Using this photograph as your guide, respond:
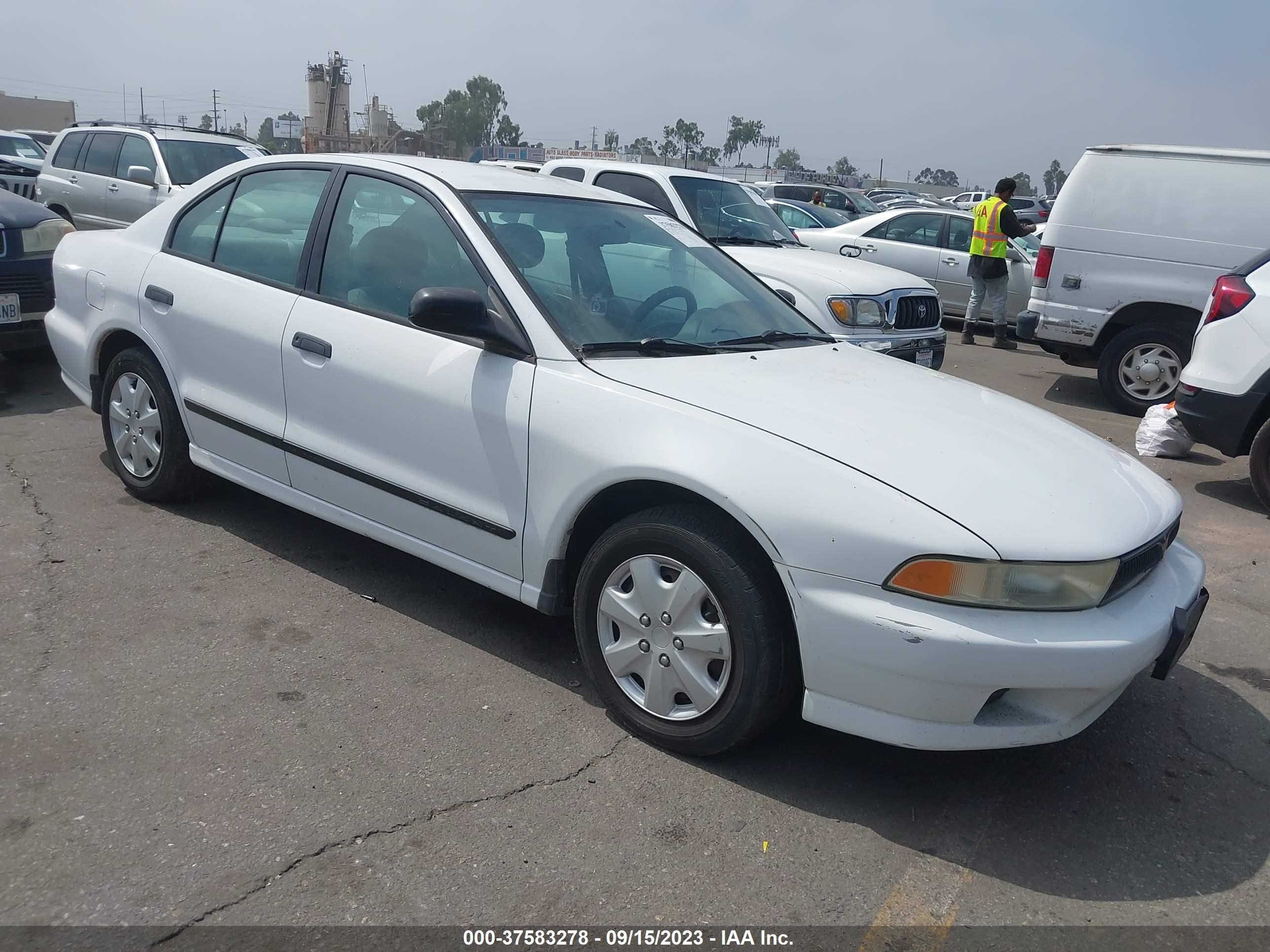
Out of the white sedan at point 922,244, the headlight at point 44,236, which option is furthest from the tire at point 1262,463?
the headlight at point 44,236

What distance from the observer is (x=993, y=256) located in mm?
11445

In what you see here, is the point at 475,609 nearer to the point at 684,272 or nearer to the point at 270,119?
the point at 684,272

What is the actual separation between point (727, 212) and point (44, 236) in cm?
509

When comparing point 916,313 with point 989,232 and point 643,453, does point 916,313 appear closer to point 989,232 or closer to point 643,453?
point 989,232

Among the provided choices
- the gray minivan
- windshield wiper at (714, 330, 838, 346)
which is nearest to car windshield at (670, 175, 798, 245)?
windshield wiper at (714, 330, 838, 346)

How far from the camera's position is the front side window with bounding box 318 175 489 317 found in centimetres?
369

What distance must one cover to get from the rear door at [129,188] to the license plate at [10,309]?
16.8 ft

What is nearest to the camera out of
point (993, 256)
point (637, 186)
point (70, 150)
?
point (637, 186)

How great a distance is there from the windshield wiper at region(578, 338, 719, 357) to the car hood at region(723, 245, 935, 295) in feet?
12.5

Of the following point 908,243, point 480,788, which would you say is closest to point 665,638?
point 480,788

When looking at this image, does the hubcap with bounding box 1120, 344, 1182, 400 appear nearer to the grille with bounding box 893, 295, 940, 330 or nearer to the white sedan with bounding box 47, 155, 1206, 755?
the grille with bounding box 893, 295, 940, 330

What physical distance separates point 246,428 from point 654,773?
2.21m

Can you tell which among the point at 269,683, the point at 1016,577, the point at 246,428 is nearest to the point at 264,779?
the point at 269,683

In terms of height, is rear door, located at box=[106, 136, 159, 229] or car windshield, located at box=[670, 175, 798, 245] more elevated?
car windshield, located at box=[670, 175, 798, 245]
